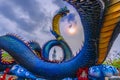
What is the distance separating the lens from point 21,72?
34.1ft

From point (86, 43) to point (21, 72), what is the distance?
3449 mm

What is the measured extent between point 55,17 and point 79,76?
170 inches

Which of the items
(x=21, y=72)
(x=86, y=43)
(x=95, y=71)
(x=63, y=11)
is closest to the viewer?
(x=86, y=43)

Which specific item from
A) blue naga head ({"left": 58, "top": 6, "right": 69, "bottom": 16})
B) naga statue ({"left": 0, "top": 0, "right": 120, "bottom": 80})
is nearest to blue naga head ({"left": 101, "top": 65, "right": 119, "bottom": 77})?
naga statue ({"left": 0, "top": 0, "right": 120, "bottom": 80})

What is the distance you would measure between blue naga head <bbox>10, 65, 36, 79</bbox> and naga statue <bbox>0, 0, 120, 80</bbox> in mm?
505

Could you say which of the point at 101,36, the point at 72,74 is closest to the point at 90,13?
the point at 101,36

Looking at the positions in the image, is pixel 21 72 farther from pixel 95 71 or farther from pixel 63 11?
pixel 95 71

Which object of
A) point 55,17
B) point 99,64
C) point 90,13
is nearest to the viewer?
point 90,13

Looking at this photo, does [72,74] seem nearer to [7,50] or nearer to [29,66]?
[29,66]

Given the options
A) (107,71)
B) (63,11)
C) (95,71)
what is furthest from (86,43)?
(63,11)

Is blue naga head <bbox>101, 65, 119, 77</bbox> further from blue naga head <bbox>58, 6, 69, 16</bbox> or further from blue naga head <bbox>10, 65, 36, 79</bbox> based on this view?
blue naga head <bbox>58, 6, 69, 16</bbox>

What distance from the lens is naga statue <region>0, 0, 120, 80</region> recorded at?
7.23 meters

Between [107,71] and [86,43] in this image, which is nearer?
[86,43]

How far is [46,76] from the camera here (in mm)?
9344
